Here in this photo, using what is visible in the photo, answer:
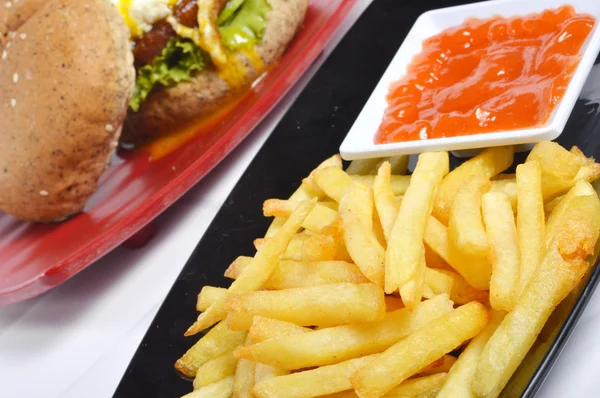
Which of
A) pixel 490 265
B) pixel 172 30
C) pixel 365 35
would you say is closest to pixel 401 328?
pixel 490 265

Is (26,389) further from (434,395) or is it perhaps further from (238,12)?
(238,12)

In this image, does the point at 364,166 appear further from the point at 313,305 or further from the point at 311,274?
the point at 313,305

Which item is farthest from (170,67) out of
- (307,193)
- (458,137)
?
(458,137)

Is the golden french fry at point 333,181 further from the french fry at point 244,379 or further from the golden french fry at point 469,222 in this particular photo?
the french fry at point 244,379

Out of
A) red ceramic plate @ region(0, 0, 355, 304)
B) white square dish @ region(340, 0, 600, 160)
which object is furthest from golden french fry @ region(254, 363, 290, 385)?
red ceramic plate @ region(0, 0, 355, 304)

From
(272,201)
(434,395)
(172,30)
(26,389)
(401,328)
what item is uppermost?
(172,30)

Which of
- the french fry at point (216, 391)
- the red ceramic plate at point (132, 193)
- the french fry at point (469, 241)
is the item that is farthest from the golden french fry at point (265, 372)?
the red ceramic plate at point (132, 193)

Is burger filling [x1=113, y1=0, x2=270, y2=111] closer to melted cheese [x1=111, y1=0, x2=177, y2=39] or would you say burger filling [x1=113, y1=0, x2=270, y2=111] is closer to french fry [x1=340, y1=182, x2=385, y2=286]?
melted cheese [x1=111, y1=0, x2=177, y2=39]
